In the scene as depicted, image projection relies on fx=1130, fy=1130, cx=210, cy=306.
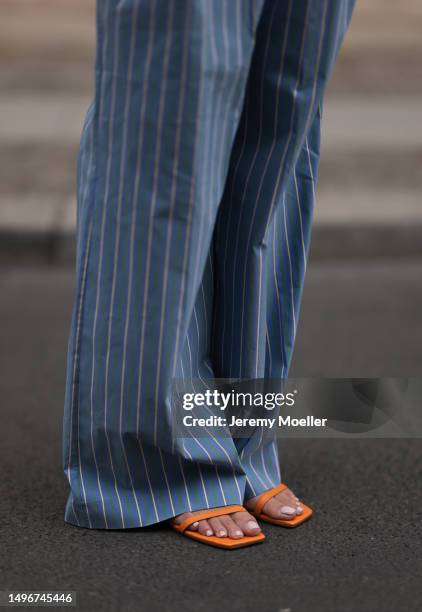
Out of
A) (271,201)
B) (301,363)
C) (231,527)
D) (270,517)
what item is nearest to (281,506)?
(270,517)

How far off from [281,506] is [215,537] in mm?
154

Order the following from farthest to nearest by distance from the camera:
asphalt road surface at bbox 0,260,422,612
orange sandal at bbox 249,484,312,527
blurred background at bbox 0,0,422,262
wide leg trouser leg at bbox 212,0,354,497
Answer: blurred background at bbox 0,0,422,262 < orange sandal at bbox 249,484,312,527 < wide leg trouser leg at bbox 212,0,354,497 < asphalt road surface at bbox 0,260,422,612

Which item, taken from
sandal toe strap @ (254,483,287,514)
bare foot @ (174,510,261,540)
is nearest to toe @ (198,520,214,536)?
bare foot @ (174,510,261,540)

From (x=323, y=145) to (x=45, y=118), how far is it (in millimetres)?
1702

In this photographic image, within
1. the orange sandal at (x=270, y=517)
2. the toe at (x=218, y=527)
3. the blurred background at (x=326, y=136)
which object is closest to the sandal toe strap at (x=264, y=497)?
the orange sandal at (x=270, y=517)

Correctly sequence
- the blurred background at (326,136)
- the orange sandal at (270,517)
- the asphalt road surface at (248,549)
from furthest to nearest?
1. the blurred background at (326,136)
2. the orange sandal at (270,517)
3. the asphalt road surface at (248,549)

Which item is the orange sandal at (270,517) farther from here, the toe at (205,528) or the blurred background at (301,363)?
the toe at (205,528)

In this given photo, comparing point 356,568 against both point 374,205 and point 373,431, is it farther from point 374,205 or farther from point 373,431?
point 374,205

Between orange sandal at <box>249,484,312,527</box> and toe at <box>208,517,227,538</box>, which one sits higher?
toe at <box>208,517,227,538</box>

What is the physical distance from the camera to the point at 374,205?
4551 millimetres

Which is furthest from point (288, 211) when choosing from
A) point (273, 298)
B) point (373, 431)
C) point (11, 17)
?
point (11, 17)

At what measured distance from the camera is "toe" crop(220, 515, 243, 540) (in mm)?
1681

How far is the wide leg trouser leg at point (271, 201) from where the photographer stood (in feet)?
5.36

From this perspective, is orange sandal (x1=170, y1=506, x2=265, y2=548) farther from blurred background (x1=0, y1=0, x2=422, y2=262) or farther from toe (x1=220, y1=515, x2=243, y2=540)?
blurred background (x1=0, y1=0, x2=422, y2=262)
